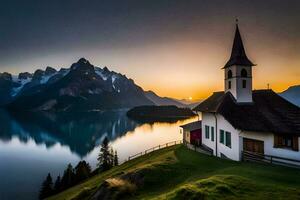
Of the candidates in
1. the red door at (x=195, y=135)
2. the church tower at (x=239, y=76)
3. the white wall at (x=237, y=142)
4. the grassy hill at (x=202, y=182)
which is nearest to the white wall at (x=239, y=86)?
the church tower at (x=239, y=76)

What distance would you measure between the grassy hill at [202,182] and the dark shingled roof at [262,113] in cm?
438

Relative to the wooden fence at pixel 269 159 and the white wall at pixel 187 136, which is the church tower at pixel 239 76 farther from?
the white wall at pixel 187 136

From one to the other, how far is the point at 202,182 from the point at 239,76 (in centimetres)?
2116

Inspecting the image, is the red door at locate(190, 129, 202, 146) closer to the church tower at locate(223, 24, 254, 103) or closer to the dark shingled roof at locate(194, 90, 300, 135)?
the dark shingled roof at locate(194, 90, 300, 135)

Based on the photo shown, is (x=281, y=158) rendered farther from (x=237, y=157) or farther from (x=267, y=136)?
(x=237, y=157)

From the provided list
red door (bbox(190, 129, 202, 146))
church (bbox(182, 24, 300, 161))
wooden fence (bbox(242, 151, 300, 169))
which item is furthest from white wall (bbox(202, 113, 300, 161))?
red door (bbox(190, 129, 202, 146))

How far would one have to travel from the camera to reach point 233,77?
3534 cm

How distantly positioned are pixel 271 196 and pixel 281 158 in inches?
501

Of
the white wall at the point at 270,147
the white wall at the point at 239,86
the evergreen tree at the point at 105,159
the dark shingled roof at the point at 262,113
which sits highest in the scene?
the white wall at the point at 239,86

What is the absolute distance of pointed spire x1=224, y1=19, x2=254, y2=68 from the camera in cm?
3533

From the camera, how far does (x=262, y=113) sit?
3095cm

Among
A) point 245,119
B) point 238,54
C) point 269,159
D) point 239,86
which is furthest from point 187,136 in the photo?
point 269,159

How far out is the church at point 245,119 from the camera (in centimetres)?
2719

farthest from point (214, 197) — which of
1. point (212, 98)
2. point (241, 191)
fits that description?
point (212, 98)
